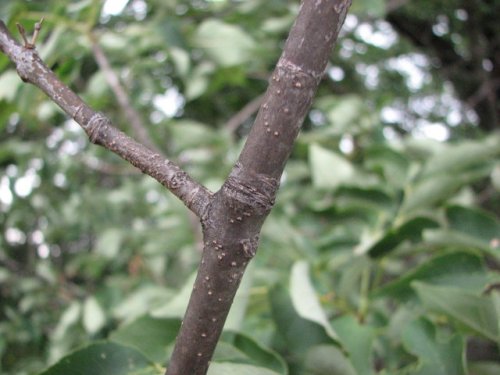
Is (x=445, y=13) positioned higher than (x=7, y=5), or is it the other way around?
(x=445, y=13)

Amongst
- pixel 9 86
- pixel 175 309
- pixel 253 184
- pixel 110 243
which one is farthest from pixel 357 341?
pixel 110 243

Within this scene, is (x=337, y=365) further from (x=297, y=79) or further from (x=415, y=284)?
(x=297, y=79)

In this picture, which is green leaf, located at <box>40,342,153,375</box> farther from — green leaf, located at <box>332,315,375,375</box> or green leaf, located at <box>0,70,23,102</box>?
green leaf, located at <box>0,70,23,102</box>

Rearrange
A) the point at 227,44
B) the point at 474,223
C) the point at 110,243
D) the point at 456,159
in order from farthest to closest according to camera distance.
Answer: the point at 110,243
the point at 227,44
the point at 456,159
the point at 474,223

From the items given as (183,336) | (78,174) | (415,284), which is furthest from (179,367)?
(78,174)

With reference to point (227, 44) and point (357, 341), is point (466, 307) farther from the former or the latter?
point (227, 44)

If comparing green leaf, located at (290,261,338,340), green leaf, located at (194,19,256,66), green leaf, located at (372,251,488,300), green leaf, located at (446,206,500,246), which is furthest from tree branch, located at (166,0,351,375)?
green leaf, located at (194,19,256,66)
